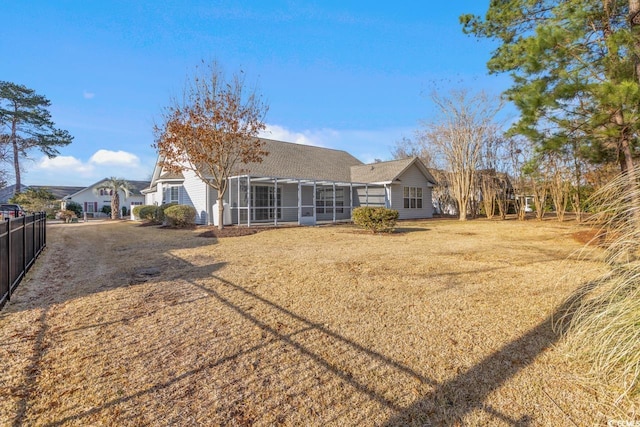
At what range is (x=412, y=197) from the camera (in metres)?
23.5

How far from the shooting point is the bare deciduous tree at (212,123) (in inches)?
546

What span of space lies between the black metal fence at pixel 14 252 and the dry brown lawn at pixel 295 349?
0.87ft

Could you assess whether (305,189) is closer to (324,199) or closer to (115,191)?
(324,199)

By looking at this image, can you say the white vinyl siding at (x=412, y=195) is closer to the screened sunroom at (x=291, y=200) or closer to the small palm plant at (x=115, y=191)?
the screened sunroom at (x=291, y=200)

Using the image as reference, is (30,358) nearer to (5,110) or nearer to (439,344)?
(439,344)

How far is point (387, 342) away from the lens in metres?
3.45

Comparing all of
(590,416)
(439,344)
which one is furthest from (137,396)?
(590,416)

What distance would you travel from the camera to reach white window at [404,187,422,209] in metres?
23.0

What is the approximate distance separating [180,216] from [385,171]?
13693mm

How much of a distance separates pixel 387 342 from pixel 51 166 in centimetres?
4408

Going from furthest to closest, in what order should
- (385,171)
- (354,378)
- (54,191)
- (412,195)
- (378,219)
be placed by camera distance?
(54,191), (412,195), (385,171), (378,219), (354,378)

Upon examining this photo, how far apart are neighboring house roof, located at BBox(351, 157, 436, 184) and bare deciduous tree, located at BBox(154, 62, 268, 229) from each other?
1014 centimetres

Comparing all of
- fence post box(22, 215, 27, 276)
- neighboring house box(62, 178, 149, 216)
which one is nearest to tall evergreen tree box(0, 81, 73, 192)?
neighboring house box(62, 178, 149, 216)

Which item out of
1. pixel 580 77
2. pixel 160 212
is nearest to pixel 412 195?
pixel 580 77
